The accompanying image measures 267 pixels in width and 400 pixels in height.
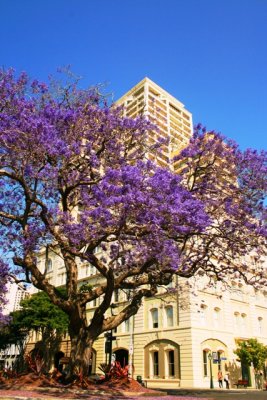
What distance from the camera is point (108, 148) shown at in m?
16.3

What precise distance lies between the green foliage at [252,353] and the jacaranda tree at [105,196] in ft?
59.4

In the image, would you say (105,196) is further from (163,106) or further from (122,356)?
(163,106)

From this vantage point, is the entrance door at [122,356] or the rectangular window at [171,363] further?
the entrance door at [122,356]

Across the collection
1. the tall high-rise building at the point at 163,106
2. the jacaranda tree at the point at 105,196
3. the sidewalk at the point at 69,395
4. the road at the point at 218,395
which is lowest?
the road at the point at 218,395

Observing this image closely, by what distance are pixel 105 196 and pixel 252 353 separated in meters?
25.2

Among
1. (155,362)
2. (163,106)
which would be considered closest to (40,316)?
(155,362)

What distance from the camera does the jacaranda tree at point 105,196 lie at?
532 inches

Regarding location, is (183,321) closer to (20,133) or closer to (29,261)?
(29,261)

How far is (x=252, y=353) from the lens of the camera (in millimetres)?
31578

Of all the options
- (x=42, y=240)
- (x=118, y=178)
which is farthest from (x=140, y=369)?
(x=118, y=178)

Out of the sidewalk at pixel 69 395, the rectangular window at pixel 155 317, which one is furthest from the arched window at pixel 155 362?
the sidewalk at pixel 69 395

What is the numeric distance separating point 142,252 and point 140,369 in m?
24.0

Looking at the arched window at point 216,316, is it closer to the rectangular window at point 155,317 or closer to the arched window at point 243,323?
the arched window at point 243,323

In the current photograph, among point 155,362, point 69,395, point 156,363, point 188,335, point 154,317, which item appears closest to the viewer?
point 69,395
